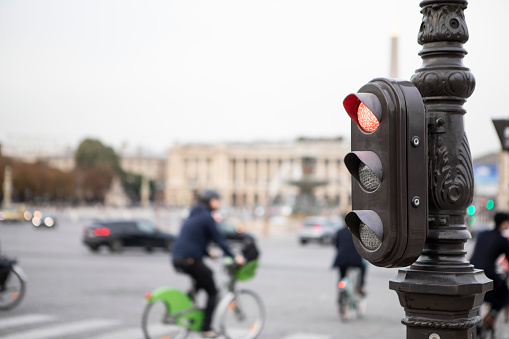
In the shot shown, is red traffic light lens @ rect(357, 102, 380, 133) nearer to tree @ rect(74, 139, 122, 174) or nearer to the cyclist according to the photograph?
the cyclist

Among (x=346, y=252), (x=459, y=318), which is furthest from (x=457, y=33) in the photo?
(x=346, y=252)

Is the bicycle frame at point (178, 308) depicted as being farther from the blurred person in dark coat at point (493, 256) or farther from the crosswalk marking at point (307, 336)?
the blurred person in dark coat at point (493, 256)

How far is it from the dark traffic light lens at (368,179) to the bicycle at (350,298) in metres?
7.79

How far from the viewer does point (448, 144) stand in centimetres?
263

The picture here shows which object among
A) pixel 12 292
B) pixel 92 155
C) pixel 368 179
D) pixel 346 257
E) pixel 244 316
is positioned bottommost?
pixel 12 292

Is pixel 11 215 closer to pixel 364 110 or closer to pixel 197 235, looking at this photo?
pixel 197 235

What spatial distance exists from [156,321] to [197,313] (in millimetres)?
472

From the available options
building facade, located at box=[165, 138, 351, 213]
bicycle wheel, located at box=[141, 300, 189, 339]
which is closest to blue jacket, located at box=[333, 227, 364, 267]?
bicycle wheel, located at box=[141, 300, 189, 339]

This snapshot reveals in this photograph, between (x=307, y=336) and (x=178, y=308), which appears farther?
(x=307, y=336)

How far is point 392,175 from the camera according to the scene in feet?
7.91

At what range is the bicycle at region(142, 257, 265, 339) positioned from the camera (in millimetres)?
7230

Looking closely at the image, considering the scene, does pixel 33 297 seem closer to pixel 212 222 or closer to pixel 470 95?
pixel 212 222

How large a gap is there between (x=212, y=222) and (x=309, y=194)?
48.6m

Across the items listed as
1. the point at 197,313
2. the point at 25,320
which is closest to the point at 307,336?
the point at 197,313
